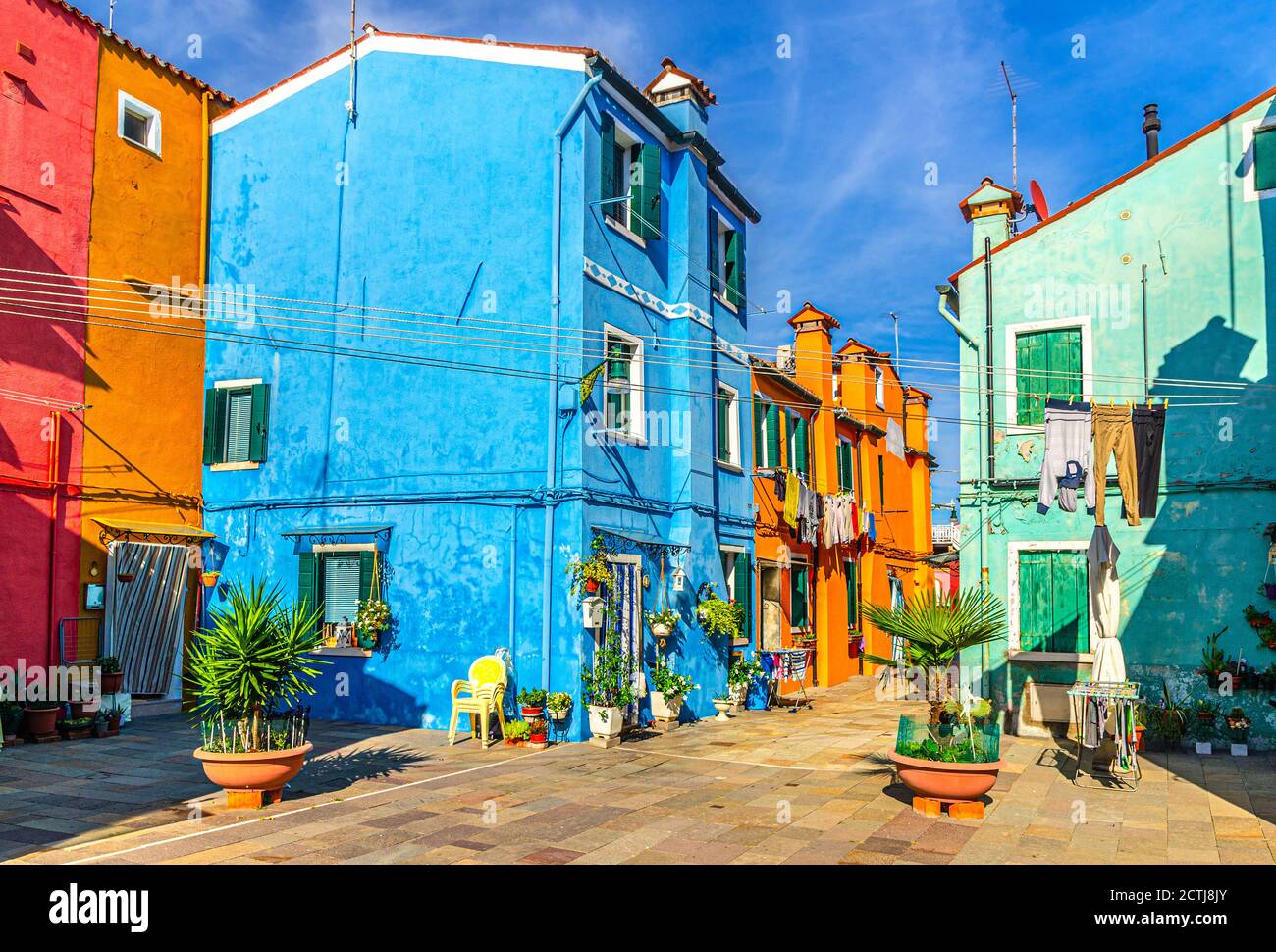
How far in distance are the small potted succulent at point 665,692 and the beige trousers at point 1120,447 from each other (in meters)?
6.45

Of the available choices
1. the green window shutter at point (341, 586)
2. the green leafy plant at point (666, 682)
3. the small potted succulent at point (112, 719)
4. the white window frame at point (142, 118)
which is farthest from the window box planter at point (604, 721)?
the white window frame at point (142, 118)

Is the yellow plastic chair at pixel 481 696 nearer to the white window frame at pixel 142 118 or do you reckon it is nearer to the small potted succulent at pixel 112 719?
the small potted succulent at pixel 112 719

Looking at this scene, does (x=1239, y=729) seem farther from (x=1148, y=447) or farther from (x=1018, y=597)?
(x=1148, y=447)

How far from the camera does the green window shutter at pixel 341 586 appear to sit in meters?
14.5

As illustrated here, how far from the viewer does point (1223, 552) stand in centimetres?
1289

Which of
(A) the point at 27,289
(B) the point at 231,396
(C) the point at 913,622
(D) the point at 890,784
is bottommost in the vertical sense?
(D) the point at 890,784

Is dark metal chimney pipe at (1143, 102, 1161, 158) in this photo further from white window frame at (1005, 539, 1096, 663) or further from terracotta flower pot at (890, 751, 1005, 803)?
terracotta flower pot at (890, 751, 1005, 803)

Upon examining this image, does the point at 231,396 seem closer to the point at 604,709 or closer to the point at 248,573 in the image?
the point at 248,573

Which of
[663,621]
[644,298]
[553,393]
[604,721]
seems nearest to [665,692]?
[663,621]

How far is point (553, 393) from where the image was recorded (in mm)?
13328

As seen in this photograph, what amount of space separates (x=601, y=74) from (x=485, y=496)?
6.50 meters

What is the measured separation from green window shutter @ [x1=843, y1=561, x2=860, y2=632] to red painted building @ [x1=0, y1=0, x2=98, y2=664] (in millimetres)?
17416

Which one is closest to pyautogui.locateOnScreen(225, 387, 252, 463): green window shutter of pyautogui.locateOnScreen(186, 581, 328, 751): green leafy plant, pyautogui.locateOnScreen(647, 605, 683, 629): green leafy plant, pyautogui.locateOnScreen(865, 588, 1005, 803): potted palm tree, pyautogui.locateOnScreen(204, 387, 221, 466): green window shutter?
pyautogui.locateOnScreen(204, 387, 221, 466): green window shutter
